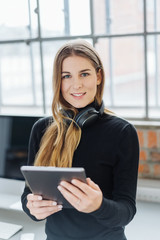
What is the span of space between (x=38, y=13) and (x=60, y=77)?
134cm

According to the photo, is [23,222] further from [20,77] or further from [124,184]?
[20,77]

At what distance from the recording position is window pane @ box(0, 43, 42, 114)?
10.5 ft

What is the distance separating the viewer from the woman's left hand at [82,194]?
98 cm

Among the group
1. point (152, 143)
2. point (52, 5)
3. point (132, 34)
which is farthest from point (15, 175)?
point (52, 5)

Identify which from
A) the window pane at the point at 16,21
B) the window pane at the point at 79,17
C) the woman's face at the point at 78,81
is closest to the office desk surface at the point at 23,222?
the woman's face at the point at 78,81

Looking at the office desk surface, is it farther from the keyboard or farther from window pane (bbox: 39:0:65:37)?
window pane (bbox: 39:0:65:37)

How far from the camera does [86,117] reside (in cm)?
120

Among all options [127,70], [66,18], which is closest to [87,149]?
[66,18]

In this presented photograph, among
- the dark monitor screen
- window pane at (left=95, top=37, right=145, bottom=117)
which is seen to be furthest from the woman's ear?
window pane at (left=95, top=37, right=145, bottom=117)

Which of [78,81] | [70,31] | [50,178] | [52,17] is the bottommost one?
[50,178]

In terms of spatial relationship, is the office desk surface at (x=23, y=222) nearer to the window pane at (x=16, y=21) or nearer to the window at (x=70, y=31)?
the window at (x=70, y=31)

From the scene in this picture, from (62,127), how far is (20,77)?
9.97ft

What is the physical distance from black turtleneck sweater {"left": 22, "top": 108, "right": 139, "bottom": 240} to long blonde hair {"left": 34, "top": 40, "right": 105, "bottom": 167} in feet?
0.14

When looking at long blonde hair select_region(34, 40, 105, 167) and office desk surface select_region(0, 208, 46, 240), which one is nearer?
long blonde hair select_region(34, 40, 105, 167)
